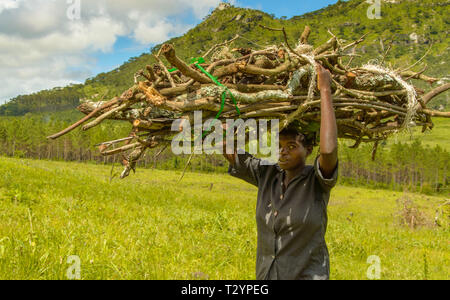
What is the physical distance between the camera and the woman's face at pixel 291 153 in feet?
7.54

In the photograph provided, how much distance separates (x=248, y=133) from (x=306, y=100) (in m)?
0.48

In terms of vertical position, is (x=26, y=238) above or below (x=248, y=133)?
below

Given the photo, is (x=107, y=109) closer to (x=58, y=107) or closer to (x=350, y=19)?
(x=58, y=107)

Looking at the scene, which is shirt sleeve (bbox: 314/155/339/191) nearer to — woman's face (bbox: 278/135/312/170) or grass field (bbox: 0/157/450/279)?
woman's face (bbox: 278/135/312/170)

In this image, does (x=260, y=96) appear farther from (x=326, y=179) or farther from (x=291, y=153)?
(x=326, y=179)

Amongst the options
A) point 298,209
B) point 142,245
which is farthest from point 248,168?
point 142,245

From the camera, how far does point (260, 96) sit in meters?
2.04

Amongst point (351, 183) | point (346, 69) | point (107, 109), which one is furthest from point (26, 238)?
point (351, 183)

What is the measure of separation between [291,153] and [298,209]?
41 cm

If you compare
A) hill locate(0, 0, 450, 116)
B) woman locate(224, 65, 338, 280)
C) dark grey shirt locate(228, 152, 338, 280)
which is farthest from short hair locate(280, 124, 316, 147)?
hill locate(0, 0, 450, 116)

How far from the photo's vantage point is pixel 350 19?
180 m

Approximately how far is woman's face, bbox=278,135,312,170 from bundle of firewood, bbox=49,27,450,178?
15 centimetres

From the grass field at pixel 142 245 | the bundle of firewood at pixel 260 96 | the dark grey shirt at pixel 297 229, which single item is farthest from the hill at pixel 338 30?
the dark grey shirt at pixel 297 229

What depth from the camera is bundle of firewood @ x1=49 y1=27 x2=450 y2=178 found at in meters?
1.85
